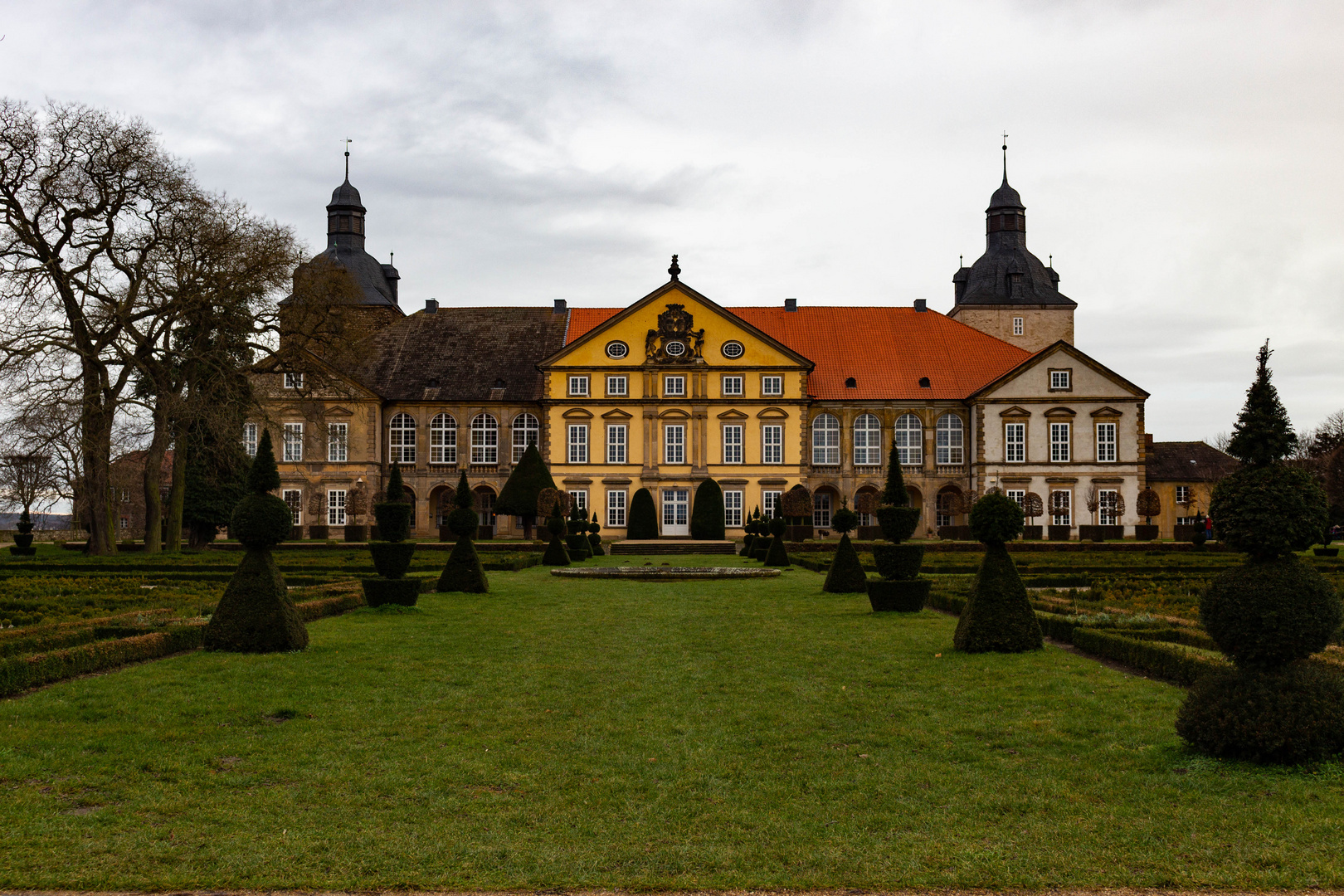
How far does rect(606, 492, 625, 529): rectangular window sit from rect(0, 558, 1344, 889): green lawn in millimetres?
40230

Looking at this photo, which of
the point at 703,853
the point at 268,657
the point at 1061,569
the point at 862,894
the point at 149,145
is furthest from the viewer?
the point at 149,145

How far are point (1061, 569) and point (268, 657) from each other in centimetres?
1957

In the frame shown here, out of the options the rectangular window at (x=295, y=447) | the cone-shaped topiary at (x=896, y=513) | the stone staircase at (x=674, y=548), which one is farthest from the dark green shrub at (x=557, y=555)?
the rectangular window at (x=295, y=447)

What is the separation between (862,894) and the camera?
576 centimetres

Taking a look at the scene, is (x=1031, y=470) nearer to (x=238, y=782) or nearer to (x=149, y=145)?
(x=149, y=145)

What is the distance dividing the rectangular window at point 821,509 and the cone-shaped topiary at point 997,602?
40.8 meters

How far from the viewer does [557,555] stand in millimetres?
33156

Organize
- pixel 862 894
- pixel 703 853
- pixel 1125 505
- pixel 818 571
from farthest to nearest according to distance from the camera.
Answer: pixel 1125 505
pixel 818 571
pixel 703 853
pixel 862 894

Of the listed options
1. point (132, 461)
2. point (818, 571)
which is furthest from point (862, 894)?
point (132, 461)

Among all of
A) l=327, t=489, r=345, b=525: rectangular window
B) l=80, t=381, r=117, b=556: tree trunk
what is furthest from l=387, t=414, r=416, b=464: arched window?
l=80, t=381, r=117, b=556: tree trunk

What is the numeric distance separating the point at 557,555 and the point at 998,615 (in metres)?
21.2

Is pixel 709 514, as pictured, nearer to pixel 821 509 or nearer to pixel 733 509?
pixel 733 509

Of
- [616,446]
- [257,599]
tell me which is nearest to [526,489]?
[616,446]

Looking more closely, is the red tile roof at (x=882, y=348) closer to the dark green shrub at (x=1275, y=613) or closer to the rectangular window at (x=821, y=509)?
the rectangular window at (x=821, y=509)
